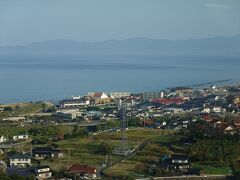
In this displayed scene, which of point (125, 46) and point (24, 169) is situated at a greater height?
point (125, 46)

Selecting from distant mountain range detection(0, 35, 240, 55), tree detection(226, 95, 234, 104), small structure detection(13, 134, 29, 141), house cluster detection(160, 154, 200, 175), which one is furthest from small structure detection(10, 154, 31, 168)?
distant mountain range detection(0, 35, 240, 55)

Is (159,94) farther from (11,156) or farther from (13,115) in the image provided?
(11,156)

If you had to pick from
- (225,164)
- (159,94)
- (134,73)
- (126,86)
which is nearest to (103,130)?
(225,164)

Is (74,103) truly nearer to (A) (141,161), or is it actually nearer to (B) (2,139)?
(B) (2,139)

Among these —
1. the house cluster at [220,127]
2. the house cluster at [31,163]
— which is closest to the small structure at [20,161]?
the house cluster at [31,163]

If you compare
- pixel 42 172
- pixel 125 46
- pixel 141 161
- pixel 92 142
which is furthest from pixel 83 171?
pixel 125 46

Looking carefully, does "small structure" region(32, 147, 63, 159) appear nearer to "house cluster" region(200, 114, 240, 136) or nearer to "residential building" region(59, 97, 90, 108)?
"house cluster" region(200, 114, 240, 136)
